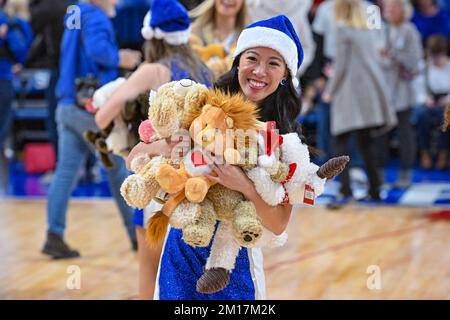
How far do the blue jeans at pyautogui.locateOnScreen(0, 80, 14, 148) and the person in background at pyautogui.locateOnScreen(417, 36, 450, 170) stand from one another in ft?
12.2

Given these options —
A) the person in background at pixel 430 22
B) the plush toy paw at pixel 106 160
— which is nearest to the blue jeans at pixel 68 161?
the plush toy paw at pixel 106 160

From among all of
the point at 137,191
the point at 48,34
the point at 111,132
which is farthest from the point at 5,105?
the point at 137,191

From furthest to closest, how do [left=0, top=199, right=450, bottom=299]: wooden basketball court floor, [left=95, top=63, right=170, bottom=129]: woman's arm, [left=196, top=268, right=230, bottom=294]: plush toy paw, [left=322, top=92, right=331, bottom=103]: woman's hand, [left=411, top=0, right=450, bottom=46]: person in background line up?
[left=411, top=0, right=450, bottom=46]: person in background < [left=322, top=92, right=331, bottom=103]: woman's hand < [left=0, top=199, right=450, bottom=299]: wooden basketball court floor < [left=95, top=63, right=170, bottom=129]: woman's arm < [left=196, top=268, right=230, bottom=294]: plush toy paw

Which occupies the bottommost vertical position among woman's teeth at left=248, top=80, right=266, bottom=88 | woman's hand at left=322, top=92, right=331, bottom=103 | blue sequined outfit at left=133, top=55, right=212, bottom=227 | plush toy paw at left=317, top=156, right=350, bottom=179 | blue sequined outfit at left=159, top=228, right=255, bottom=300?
blue sequined outfit at left=159, top=228, right=255, bottom=300

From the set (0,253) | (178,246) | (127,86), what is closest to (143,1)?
(0,253)

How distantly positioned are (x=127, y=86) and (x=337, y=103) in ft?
11.1

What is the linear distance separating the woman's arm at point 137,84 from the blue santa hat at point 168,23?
14cm

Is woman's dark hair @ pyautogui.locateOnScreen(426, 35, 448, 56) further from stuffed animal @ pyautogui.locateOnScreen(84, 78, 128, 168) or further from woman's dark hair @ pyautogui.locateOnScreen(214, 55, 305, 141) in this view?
woman's dark hair @ pyautogui.locateOnScreen(214, 55, 305, 141)

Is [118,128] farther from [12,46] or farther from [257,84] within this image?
[12,46]

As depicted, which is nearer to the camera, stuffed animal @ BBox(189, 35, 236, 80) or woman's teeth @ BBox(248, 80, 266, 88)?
woman's teeth @ BBox(248, 80, 266, 88)

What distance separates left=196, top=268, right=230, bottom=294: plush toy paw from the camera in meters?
2.45

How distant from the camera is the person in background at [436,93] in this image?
27.1 ft

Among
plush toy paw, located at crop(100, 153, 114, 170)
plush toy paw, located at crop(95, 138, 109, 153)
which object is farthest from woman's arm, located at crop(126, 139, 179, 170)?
plush toy paw, located at crop(100, 153, 114, 170)

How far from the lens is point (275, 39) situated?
2650 mm
